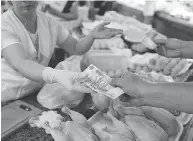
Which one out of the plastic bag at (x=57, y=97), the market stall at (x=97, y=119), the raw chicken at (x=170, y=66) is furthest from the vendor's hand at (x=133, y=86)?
the raw chicken at (x=170, y=66)

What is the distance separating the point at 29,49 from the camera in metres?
1.97

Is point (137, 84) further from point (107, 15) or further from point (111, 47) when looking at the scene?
point (107, 15)

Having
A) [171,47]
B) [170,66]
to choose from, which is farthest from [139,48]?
[171,47]

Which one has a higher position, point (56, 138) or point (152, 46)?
point (152, 46)

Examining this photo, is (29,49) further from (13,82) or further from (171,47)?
(171,47)

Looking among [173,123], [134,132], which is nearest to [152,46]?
[173,123]

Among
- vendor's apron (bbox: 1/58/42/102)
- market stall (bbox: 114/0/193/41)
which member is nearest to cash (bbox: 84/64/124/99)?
vendor's apron (bbox: 1/58/42/102)

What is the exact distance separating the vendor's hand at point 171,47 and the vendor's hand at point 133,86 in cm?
94

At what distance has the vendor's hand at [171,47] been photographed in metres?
2.13

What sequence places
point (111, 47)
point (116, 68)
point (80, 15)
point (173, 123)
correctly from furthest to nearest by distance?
point (80, 15) → point (111, 47) → point (116, 68) → point (173, 123)

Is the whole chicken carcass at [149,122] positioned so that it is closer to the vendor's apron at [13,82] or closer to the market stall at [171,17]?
the vendor's apron at [13,82]

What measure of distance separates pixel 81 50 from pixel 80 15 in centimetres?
153

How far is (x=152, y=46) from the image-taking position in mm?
2338

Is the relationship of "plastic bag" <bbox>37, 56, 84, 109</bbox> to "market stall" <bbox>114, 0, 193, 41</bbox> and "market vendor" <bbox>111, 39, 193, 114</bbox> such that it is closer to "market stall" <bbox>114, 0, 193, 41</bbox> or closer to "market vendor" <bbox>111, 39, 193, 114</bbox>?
"market vendor" <bbox>111, 39, 193, 114</bbox>
